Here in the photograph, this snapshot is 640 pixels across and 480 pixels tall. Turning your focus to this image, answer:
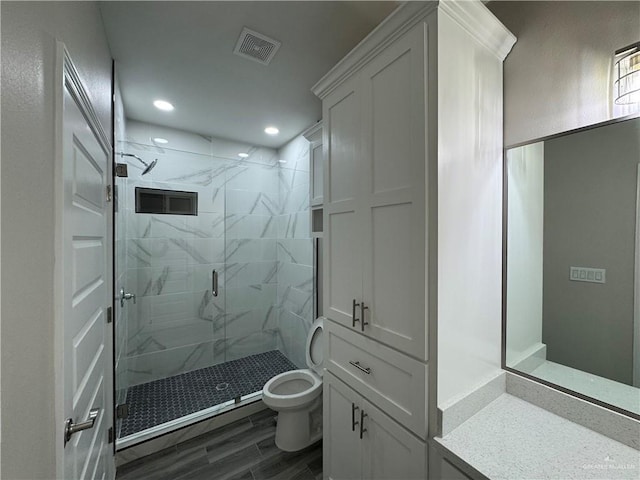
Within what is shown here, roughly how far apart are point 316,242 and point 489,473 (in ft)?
6.59

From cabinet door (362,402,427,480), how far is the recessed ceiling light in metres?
2.64

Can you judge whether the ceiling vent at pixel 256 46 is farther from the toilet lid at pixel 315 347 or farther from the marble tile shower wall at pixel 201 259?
the toilet lid at pixel 315 347

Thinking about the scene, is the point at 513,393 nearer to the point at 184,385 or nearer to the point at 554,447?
the point at 554,447

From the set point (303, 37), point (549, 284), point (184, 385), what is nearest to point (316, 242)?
point (303, 37)

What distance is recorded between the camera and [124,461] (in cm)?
183

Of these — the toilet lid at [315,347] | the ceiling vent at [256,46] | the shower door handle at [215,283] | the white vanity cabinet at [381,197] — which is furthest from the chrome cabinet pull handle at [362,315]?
the shower door handle at [215,283]

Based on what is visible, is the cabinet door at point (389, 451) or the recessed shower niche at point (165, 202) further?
the recessed shower niche at point (165, 202)

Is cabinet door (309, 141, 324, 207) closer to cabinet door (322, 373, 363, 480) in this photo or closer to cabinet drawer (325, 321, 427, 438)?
cabinet drawer (325, 321, 427, 438)

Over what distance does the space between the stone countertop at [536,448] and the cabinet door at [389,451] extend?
5.5 inches

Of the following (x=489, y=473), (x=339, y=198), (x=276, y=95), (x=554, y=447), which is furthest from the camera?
(x=276, y=95)

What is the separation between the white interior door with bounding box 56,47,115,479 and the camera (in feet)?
2.43

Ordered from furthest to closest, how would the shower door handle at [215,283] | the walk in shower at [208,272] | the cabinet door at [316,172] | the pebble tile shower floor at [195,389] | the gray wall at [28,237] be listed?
the shower door handle at [215,283] < the walk in shower at [208,272] < the cabinet door at [316,172] < the pebble tile shower floor at [195,389] < the gray wall at [28,237]

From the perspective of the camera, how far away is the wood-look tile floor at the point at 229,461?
68.9 inches

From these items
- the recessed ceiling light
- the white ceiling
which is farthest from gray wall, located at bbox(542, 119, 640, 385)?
the recessed ceiling light
